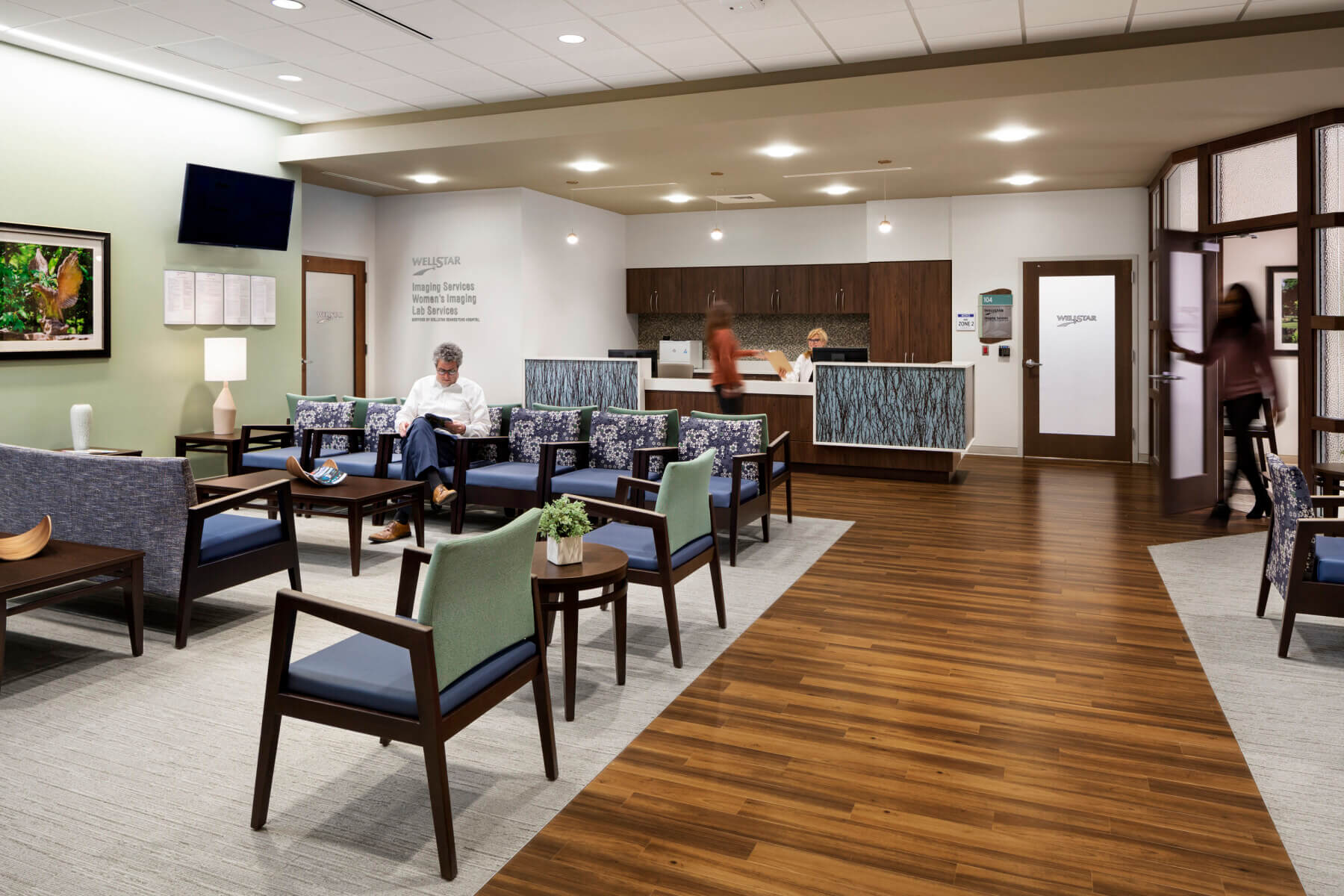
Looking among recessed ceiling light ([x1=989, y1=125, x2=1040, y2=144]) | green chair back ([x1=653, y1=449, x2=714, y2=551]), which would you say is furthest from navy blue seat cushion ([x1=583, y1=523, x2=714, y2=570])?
recessed ceiling light ([x1=989, y1=125, x2=1040, y2=144])

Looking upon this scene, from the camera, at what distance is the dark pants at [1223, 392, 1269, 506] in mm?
7016

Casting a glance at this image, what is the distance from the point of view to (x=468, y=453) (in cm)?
681

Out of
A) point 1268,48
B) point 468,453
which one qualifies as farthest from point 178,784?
point 1268,48

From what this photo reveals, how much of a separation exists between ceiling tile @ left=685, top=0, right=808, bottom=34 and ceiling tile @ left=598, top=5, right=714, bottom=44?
0.09m

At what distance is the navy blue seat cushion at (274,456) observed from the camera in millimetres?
7113

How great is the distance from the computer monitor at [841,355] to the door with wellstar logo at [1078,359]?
7.85ft

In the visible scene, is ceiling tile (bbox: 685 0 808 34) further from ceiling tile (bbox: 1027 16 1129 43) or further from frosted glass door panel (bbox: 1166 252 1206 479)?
frosted glass door panel (bbox: 1166 252 1206 479)

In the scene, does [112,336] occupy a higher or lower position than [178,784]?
higher

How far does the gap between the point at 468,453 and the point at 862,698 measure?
3955 mm

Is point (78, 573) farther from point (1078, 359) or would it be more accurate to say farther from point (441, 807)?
point (1078, 359)

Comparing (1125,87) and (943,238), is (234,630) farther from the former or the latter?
(943,238)

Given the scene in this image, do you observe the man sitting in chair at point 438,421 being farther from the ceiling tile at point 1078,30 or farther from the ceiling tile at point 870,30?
the ceiling tile at point 1078,30

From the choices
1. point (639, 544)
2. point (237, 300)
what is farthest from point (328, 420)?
point (639, 544)

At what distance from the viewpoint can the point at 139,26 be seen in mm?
6164
